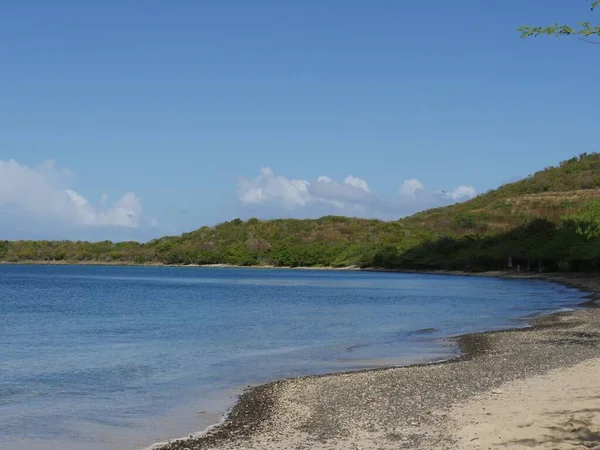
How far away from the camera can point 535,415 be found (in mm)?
14219

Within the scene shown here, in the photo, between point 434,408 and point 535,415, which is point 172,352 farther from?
point 535,415

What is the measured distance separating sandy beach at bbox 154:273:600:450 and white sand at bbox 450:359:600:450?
18mm

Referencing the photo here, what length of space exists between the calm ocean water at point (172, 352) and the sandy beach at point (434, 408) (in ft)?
6.15

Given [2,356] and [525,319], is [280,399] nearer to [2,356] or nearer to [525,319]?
[2,356]

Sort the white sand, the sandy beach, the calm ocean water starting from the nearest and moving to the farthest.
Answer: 1. the white sand
2. the sandy beach
3. the calm ocean water

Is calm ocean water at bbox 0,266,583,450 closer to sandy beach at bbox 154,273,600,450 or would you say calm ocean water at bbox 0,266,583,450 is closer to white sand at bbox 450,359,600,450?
sandy beach at bbox 154,273,600,450

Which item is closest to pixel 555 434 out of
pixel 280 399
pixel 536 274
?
pixel 280 399

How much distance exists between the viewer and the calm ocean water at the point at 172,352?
17.4m

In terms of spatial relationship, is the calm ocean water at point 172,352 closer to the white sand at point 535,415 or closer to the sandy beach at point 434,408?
the sandy beach at point 434,408

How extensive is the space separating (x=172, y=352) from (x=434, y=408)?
16.9 metres

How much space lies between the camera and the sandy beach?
43.1 ft

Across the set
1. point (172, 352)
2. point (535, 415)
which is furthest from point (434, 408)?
point (172, 352)

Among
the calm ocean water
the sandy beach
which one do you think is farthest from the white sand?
the calm ocean water

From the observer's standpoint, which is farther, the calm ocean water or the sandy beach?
the calm ocean water
